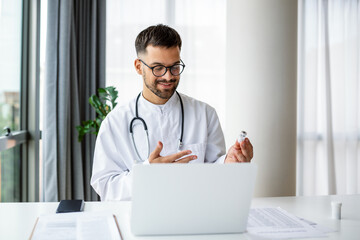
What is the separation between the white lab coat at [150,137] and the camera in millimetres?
1903

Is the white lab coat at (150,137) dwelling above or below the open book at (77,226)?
above

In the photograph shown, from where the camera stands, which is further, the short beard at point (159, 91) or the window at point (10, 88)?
the window at point (10, 88)

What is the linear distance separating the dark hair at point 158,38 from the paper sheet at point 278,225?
3.11ft

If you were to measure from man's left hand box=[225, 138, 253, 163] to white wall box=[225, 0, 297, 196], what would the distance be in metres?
1.48

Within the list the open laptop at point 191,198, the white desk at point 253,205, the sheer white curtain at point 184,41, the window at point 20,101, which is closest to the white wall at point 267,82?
the sheer white curtain at point 184,41

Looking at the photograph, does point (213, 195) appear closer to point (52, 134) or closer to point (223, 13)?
point (52, 134)

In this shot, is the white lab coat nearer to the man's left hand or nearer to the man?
the man

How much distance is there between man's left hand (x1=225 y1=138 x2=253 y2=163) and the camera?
1504 millimetres

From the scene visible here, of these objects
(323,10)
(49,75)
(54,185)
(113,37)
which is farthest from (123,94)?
(323,10)

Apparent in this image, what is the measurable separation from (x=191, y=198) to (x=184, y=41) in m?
2.86

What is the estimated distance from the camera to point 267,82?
2.93m

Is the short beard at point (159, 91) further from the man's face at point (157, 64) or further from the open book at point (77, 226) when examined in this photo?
the open book at point (77, 226)

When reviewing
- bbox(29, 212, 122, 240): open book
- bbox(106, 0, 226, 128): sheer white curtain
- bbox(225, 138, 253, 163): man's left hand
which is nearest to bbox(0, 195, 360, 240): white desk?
bbox(29, 212, 122, 240): open book

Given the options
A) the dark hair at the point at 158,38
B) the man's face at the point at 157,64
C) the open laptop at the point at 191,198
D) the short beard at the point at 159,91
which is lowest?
the open laptop at the point at 191,198
